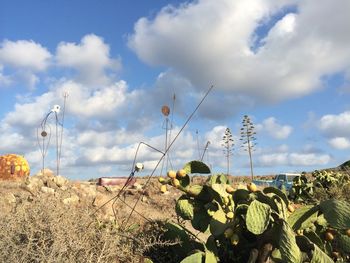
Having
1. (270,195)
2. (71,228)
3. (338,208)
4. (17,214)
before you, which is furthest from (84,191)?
(338,208)

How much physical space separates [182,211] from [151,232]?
2.16 ft

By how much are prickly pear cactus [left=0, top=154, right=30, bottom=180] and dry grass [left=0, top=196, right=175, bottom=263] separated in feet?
28.1

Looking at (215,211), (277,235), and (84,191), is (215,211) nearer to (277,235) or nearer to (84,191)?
(277,235)

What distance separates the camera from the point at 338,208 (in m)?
3.46

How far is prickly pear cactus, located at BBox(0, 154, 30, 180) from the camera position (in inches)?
493

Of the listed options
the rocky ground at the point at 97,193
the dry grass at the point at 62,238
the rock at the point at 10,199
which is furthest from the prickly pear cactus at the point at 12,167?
the dry grass at the point at 62,238

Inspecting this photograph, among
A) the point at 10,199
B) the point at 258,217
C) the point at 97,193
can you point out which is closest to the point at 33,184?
the point at 97,193

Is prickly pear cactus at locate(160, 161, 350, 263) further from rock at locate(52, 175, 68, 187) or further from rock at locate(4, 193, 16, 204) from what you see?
rock at locate(52, 175, 68, 187)

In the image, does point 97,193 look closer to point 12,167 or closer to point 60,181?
point 60,181

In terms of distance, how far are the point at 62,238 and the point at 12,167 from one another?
960 cm

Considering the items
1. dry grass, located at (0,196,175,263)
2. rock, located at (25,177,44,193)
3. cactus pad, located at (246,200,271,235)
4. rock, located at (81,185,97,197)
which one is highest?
rock, located at (25,177,44,193)

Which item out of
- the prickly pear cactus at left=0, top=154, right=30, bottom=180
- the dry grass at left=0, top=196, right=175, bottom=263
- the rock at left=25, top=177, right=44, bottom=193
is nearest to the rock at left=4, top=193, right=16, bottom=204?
the rock at left=25, top=177, right=44, bottom=193

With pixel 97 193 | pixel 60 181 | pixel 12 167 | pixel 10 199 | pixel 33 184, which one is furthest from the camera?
pixel 12 167

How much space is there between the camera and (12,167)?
12.5m
